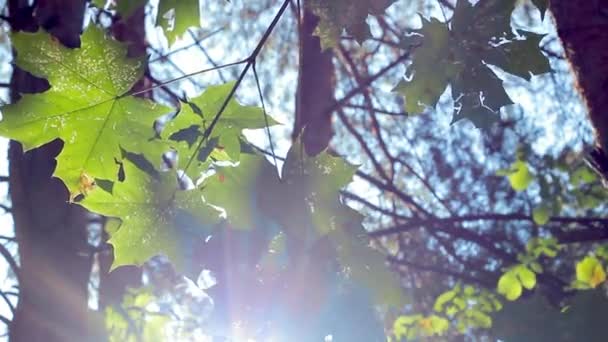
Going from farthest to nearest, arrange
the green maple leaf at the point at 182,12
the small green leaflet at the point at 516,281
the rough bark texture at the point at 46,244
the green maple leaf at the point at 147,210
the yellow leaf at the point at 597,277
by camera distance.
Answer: the small green leaflet at the point at 516,281
the rough bark texture at the point at 46,244
the yellow leaf at the point at 597,277
the green maple leaf at the point at 147,210
the green maple leaf at the point at 182,12

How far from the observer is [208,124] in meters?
1.17

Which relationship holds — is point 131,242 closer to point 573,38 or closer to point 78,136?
point 78,136

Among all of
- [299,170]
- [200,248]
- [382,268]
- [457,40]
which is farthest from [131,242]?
[457,40]

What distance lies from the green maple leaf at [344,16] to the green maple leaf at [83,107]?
1.09 feet

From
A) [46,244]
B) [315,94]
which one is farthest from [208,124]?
[315,94]

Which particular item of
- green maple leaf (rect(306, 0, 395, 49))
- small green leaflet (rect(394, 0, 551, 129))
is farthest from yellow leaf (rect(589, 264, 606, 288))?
green maple leaf (rect(306, 0, 395, 49))

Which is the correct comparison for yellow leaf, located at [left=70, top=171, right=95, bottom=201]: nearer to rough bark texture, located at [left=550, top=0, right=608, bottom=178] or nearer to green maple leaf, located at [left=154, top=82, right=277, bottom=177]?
green maple leaf, located at [left=154, top=82, right=277, bottom=177]

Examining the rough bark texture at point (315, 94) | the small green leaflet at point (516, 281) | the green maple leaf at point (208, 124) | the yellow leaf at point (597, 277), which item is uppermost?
the rough bark texture at point (315, 94)

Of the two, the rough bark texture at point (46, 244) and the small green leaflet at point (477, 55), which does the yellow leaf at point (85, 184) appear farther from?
the rough bark texture at point (46, 244)

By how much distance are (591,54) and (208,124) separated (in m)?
0.67

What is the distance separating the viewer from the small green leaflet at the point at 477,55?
43.1 inches

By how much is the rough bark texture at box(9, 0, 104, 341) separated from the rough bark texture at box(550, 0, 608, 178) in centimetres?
129

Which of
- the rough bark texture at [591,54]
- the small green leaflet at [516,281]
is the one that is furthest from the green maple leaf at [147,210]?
the small green leaflet at [516,281]

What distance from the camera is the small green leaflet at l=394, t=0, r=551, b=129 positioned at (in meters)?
1.09
